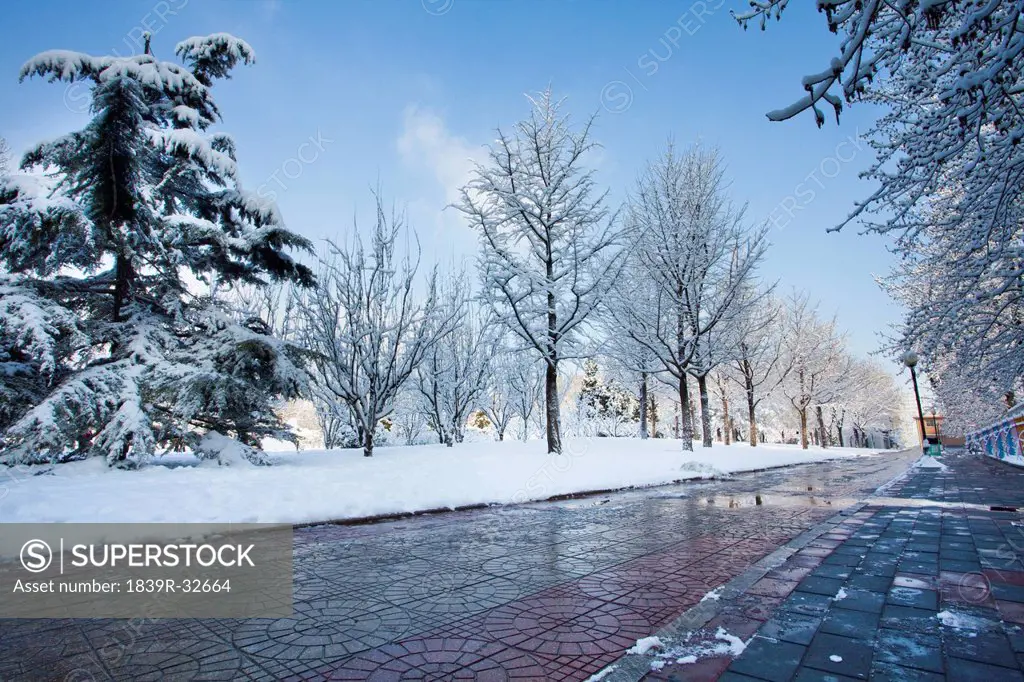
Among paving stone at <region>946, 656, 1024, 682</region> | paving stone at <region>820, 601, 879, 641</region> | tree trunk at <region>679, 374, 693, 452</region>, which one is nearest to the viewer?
paving stone at <region>946, 656, 1024, 682</region>

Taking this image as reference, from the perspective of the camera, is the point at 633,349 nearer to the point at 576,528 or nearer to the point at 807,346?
the point at 576,528

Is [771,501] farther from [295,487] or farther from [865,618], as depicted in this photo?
[295,487]

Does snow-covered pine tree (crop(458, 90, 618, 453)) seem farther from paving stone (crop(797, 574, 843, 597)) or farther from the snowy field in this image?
paving stone (crop(797, 574, 843, 597))

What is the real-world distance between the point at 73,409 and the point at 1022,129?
12.9 metres

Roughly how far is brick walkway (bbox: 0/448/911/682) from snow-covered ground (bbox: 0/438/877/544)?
46.5 inches

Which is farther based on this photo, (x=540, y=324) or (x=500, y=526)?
(x=540, y=324)

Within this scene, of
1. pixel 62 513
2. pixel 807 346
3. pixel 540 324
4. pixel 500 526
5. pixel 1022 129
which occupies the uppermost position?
pixel 807 346

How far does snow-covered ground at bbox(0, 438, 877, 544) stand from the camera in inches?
243

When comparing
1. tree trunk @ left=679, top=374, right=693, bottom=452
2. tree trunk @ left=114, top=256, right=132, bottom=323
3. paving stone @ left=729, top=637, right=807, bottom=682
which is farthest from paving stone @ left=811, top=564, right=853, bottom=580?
tree trunk @ left=679, top=374, right=693, bottom=452

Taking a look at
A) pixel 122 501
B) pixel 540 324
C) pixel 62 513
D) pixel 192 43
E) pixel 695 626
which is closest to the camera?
pixel 695 626

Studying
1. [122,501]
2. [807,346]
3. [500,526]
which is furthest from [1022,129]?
Answer: [807,346]

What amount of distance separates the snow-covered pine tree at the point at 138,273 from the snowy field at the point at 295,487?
3.55 ft

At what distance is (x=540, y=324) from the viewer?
1505cm

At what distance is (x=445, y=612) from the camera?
338 cm
